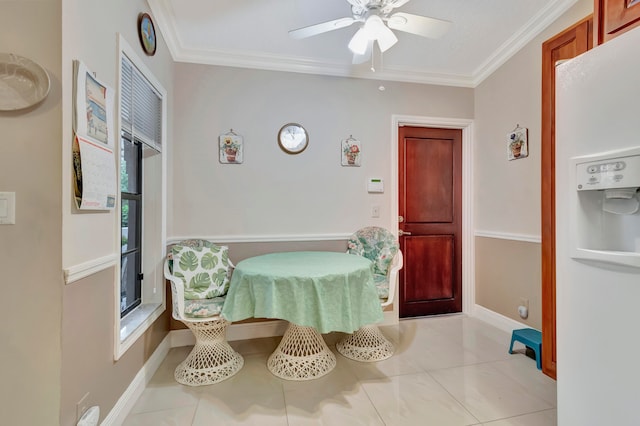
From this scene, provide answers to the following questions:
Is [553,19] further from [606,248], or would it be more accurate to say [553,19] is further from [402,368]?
[402,368]

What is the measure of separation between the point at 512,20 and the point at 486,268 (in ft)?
7.31

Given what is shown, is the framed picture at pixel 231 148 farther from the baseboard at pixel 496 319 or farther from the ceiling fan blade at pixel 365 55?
the baseboard at pixel 496 319

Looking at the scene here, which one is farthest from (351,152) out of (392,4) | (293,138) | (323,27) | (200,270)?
(200,270)

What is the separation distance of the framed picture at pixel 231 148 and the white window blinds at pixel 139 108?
0.49 m

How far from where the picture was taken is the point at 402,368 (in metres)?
2.06

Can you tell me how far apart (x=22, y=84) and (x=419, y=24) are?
6.42ft

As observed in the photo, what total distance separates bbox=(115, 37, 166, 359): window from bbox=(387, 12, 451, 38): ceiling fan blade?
160 centimetres

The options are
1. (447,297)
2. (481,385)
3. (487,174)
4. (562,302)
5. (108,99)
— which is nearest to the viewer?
(562,302)

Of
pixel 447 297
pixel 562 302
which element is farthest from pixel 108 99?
pixel 447 297

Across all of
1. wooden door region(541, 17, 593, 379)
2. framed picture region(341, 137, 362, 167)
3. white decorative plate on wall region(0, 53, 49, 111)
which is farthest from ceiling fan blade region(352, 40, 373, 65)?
white decorative plate on wall region(0, 53, 49, 111)

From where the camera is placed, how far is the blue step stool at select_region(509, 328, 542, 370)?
80.1 inches

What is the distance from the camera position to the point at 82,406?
119cm

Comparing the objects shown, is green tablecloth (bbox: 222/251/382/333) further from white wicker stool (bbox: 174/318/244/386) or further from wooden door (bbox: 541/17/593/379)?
wooden door (bbox: 541/17/593/379)

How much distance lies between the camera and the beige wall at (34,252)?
1.05 metres
